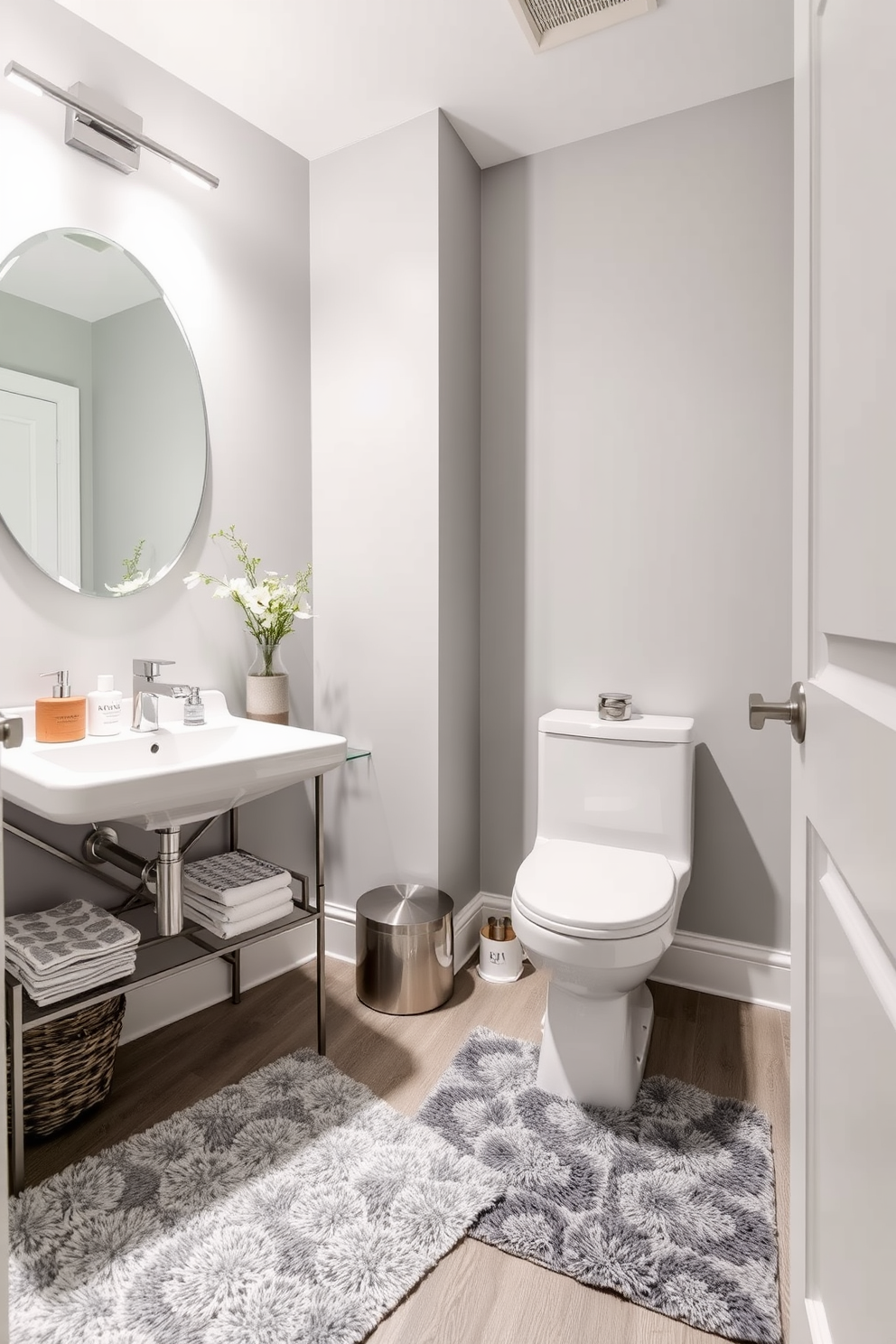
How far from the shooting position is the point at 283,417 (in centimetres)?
228

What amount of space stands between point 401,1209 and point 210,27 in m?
2.59

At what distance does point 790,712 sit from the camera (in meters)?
0.81

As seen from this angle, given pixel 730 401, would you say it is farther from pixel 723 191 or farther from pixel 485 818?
pixel 485 818

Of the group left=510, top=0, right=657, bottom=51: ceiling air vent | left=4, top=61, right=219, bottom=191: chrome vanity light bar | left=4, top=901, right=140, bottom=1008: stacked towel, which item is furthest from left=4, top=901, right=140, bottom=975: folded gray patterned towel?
left=510, top=0, right=657, bottom=51: ceiling air vent

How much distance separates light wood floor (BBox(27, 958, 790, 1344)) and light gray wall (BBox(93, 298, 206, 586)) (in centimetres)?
118

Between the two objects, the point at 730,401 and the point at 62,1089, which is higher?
the point at 730,401

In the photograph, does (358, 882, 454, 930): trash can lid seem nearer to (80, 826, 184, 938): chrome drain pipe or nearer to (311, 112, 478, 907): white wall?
(311, 112, 478, 907): white wall

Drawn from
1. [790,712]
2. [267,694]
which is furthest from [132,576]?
[790,712]

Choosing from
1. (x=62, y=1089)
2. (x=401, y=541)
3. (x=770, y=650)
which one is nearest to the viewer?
(x=62, y=1089)

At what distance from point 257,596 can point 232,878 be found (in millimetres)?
741

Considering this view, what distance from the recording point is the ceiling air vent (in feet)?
5.61

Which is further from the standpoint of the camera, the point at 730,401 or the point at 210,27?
the point at 730,401

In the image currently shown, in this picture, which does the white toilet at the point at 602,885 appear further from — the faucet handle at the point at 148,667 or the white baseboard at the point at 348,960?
the faucet handle at the point at 148,667

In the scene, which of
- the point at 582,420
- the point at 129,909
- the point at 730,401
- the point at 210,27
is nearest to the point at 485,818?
the point at 129,909
